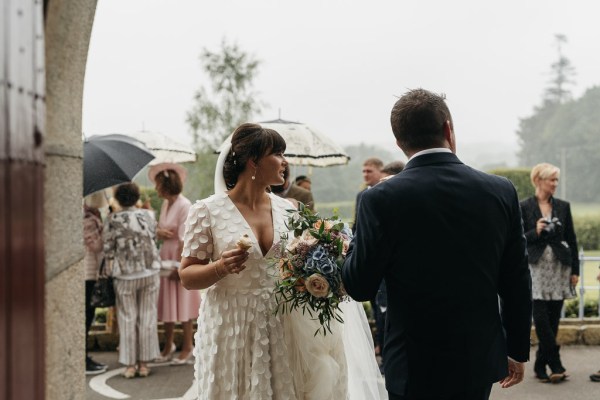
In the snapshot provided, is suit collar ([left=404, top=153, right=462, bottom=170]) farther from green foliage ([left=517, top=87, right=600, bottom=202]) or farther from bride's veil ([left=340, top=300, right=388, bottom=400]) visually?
green foliage ([left=517, top=87, right=600, bottom=202])

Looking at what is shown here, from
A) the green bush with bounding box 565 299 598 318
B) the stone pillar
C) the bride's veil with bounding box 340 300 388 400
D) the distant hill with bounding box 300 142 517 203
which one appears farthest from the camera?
the distant hill with bounding box 300 142 517 203

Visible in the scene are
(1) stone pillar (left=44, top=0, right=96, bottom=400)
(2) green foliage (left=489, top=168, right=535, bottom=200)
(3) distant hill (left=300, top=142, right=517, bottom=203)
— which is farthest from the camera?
(3) distant hill (left=300, top=142, right=517, bottom=203)

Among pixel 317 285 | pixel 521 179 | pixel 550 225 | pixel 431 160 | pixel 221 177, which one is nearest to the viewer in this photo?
pixel 431 160

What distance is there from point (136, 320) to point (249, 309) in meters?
4.23

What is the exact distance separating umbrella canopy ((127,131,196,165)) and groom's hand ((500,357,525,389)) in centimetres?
739

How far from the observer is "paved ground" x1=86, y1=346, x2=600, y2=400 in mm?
6672

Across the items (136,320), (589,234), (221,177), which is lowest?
(136,320)

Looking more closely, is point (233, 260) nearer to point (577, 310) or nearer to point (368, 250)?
point (368, 250)

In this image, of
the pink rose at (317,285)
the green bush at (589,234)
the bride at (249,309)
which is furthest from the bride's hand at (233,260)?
the green bush at (589,234)

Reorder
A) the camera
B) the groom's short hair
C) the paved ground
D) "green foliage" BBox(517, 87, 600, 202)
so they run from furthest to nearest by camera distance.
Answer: "green foliage" BBox(517, 87, 600, 202), the camera, the paved ground, the groom's short hair

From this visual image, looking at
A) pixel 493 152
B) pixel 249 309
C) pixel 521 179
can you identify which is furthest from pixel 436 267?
pixel 493 152

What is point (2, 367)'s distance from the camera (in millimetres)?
1792

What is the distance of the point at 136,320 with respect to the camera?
299 inches

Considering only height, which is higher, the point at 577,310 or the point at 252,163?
the point at 252,163
